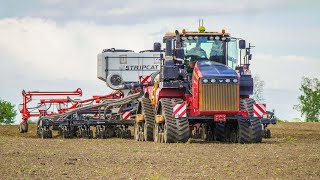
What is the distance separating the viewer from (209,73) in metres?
28.3

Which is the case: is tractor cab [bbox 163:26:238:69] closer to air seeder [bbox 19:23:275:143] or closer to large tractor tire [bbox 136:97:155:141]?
air seeder [bbox 19:23:275:143]

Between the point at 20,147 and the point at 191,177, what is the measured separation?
A: 10.3 m

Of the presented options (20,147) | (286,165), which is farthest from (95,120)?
(286,165)

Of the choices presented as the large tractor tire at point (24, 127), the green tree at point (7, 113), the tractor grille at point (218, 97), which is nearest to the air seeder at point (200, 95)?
the tractor grille at point (218, 97)

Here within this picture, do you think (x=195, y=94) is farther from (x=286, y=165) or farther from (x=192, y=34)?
(x=286, y=165)

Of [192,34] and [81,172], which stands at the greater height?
[192,34]

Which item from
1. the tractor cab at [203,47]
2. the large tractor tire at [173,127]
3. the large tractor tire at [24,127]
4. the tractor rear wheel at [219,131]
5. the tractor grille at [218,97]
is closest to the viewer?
the tractor grille at [218,97]

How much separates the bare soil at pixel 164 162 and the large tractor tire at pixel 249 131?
71.0 inches

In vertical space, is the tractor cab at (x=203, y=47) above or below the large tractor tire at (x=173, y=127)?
above

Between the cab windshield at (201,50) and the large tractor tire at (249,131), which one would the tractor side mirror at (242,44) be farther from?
the large tractor tire at (249,131)

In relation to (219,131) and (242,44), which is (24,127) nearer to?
(219,131)

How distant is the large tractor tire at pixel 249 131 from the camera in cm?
2875

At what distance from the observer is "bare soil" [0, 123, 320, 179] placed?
56.5 feet

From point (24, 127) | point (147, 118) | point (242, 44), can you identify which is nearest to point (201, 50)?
point (242, 44)
